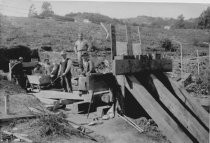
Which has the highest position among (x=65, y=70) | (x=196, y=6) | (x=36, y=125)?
(x=196, y=6)

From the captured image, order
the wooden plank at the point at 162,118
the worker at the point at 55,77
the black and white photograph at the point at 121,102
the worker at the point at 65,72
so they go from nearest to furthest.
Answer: the wooden plank at the point at 162,118 → the black and white photograph at the point at 121,102 → the worker at the point at 65,72 → the worker at the point at 55,77

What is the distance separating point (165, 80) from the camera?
563cm

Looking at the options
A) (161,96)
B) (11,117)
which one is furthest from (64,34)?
(161,96)

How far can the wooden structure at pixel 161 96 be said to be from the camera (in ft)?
14.3

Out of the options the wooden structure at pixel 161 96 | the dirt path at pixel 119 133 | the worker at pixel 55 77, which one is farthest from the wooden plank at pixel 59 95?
the wooden structure at pixel 161 96

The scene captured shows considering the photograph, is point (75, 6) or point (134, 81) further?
point (75, 6)

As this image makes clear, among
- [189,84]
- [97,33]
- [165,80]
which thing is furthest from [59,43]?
[165,80]

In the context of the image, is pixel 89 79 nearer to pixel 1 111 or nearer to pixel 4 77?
pixel 1 111

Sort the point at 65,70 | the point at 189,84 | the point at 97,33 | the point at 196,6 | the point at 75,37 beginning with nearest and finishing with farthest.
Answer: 1. the point at 196,6
2. the point at 65,70
3. the point at 189,84
4. the point at 75,37
5. the point at 97,33

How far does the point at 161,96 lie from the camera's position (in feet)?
16.2

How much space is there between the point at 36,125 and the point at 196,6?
4.01 meters

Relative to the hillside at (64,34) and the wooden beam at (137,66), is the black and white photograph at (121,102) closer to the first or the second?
the wooden beam at (137,66)

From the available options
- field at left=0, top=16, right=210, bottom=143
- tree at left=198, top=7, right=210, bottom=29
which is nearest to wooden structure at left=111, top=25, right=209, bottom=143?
tree at left=198, top=7, right=210, bottom=29

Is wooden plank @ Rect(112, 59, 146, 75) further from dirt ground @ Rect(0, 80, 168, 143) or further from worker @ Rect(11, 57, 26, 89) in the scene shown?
worker @ Rect(11, 57, 26, 89)
